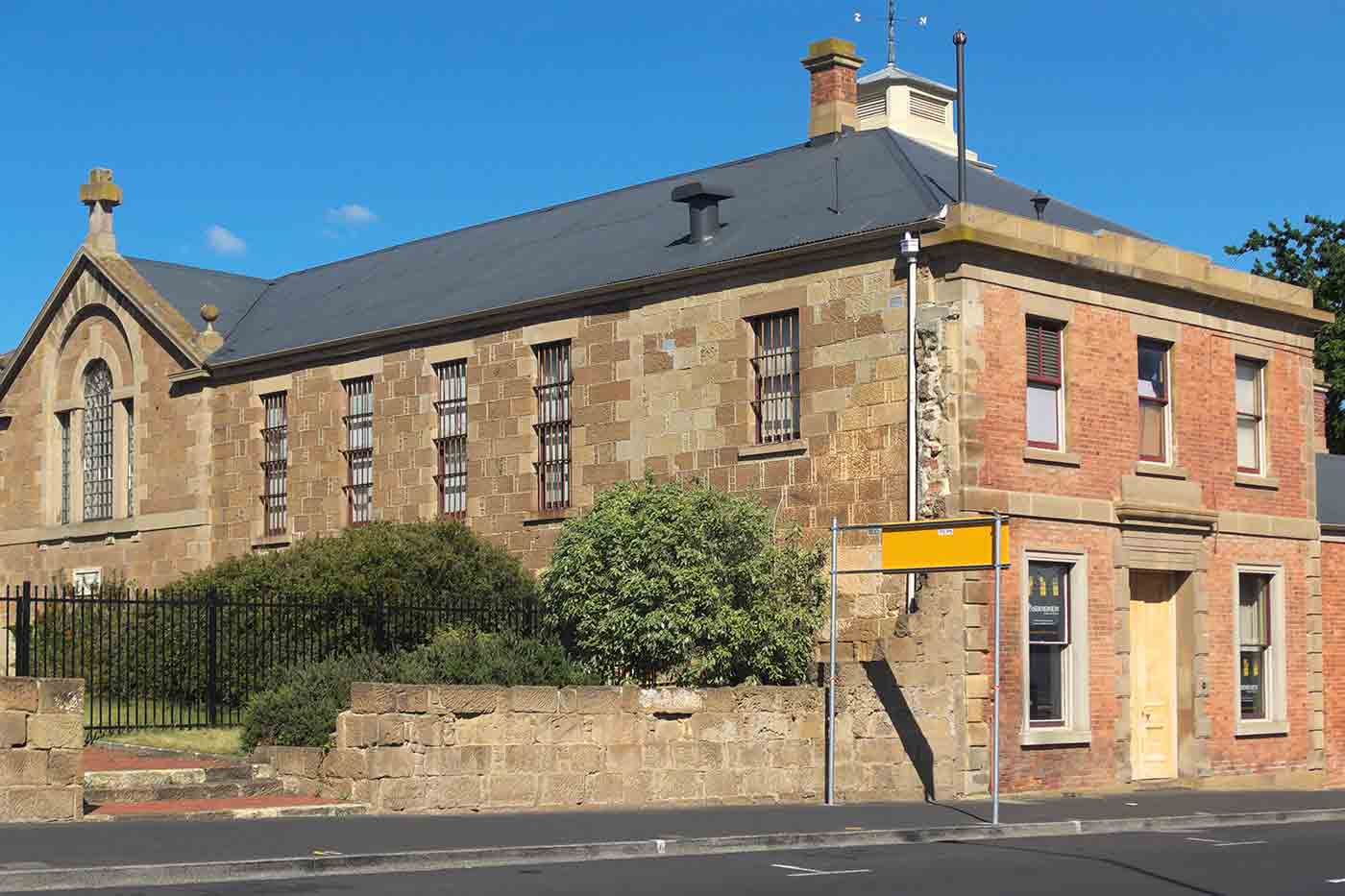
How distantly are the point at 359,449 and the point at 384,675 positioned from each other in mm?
11035

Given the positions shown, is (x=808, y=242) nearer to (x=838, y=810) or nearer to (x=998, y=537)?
(x=998, y=537)

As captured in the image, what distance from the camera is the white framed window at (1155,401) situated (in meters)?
27.0

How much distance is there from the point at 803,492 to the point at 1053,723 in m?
4.45

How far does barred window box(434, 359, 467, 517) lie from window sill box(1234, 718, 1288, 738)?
1239 centimetres

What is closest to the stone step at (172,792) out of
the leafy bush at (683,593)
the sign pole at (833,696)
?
the leafy bush at (683,593)

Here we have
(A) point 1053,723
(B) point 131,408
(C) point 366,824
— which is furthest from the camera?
(B) point 131,408

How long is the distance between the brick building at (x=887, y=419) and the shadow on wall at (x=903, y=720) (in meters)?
0.05

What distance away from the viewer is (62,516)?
3853cm

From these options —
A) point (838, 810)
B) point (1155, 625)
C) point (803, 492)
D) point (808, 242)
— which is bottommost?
point (838, 810)

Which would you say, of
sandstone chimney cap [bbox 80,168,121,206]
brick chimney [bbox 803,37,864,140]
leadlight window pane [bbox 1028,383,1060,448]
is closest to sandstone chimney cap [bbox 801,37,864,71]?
brick chimney [bbox 803,37,864,140]

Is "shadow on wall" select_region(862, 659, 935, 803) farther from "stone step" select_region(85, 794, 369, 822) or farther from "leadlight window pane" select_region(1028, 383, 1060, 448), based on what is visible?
"stone step" select_region(85, 794, 369, 822)

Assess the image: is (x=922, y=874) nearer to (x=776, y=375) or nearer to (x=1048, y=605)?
(x=1048, y=605)

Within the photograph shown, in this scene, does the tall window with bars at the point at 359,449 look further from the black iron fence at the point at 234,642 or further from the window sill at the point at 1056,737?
the window sill at the point at 1056,737

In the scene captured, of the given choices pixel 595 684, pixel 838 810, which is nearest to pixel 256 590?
pixel 595 684
